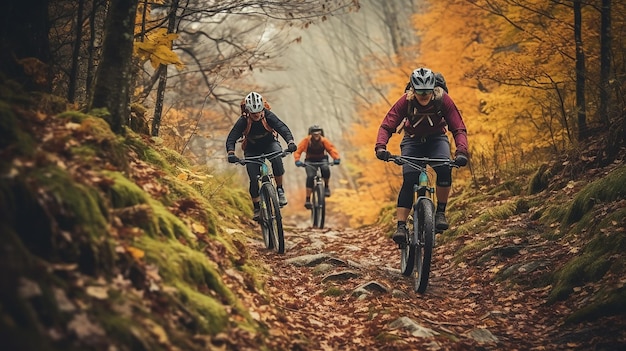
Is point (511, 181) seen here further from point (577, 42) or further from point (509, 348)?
point (509, 348)

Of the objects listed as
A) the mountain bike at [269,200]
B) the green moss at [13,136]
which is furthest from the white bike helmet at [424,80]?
the green moss at [13,136]

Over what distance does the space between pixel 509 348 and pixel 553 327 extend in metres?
0.64

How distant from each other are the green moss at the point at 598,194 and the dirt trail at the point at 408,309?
590 millimetres

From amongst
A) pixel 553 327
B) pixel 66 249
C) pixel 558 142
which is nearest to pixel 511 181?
pixel 558 142

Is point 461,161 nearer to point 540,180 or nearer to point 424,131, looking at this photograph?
point 424,131

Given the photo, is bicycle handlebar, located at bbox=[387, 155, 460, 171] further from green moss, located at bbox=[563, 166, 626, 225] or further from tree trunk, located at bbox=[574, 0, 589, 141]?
tree trunk, located at bbox=[574, 0, 589, 141]

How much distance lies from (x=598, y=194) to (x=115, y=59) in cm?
631

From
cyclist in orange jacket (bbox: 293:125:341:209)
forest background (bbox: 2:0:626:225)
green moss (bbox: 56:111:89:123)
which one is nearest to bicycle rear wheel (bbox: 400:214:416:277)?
forest background (bbox: 2:0:626:225)

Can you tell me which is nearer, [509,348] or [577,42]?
[509,348]

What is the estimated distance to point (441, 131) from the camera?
6.96 meters

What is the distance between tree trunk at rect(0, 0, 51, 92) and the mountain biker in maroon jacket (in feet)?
12.7

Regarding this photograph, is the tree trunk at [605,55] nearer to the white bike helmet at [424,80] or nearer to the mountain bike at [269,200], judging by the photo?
the white bike helmet at [424,80]

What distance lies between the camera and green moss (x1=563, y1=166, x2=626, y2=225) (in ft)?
22.5

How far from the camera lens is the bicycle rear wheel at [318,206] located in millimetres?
13188
